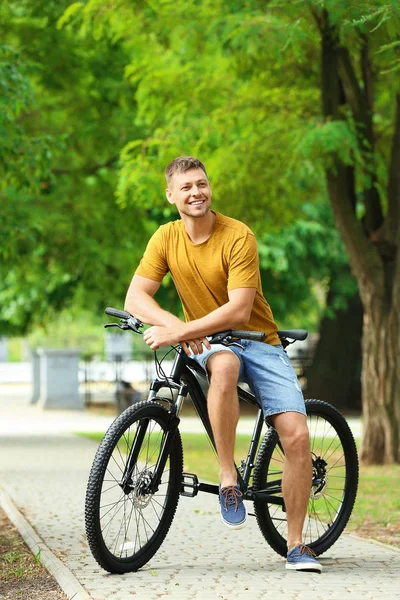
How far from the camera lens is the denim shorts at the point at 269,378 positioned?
5777mm

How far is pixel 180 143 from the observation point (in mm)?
13578

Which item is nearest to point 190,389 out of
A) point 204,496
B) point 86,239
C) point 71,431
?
point 204,496

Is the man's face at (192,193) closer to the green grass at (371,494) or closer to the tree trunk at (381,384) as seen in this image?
the green grass at (371,494)

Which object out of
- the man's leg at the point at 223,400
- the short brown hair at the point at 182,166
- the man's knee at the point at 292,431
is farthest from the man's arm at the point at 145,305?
the man's knee at the point at 292,431

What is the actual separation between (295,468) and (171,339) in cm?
89

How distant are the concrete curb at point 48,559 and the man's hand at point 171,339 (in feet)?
3.74

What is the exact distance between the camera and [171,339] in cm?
561

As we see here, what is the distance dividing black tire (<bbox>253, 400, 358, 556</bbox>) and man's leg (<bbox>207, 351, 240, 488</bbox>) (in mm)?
514

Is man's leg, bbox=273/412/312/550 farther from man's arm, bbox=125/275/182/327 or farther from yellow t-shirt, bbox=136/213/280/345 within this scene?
man's arm, bbox=125/275/182/327

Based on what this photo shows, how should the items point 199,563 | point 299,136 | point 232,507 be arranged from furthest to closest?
point 299,136, point 199,563, point 232,507

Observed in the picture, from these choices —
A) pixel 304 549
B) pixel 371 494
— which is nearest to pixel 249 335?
pixel 304 549

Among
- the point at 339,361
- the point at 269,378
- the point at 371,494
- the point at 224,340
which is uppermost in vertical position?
the point at 224,340

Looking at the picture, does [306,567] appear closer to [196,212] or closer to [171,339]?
[171,339]

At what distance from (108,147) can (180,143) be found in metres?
4.72
